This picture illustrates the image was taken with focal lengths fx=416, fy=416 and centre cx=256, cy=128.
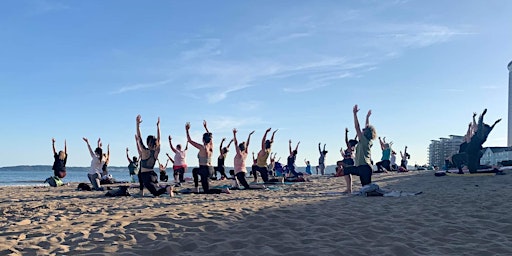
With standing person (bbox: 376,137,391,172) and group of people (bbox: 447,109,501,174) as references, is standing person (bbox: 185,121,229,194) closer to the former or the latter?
group of people (bbox: 447,109,501,174)

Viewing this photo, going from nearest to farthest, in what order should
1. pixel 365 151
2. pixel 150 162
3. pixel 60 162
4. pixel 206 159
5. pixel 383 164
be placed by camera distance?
pixel 365 151
pixel 150 162
pixel 206 159
pixel 60 162
pixel 383 164

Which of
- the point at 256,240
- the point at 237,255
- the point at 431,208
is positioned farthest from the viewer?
the point at 431,208

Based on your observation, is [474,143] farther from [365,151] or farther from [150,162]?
[150,162]

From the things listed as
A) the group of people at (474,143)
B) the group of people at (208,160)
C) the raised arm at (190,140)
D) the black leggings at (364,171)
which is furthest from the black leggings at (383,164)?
the raised arm at (190,140)

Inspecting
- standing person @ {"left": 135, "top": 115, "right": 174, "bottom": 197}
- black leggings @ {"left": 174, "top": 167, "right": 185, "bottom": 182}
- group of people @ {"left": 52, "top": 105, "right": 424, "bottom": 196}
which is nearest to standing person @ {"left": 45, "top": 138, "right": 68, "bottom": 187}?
group of people @ {"left": 52, "top": 105, "right": 424, "bottom": 196}

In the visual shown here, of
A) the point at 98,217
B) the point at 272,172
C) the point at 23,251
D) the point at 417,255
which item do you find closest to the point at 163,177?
the point at 272,172

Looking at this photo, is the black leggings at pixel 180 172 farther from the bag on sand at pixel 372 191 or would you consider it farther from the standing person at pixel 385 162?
the standing person at pixel 385 162

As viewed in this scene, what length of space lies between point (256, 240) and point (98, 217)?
Result: 2.67 m

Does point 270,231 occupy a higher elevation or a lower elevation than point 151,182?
lower

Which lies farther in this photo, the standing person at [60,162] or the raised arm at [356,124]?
the standing person at [60,162]

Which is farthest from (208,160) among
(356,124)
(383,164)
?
(383,164)

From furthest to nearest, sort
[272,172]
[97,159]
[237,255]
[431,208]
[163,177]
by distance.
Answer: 1. [272,172]
2. [163,177]
3. [97,159]
4. [431,208]
5. [237,255]

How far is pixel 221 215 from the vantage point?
5852mm

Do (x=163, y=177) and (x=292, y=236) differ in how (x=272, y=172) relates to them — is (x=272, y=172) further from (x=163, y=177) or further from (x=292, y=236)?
(x=292, y=236)
